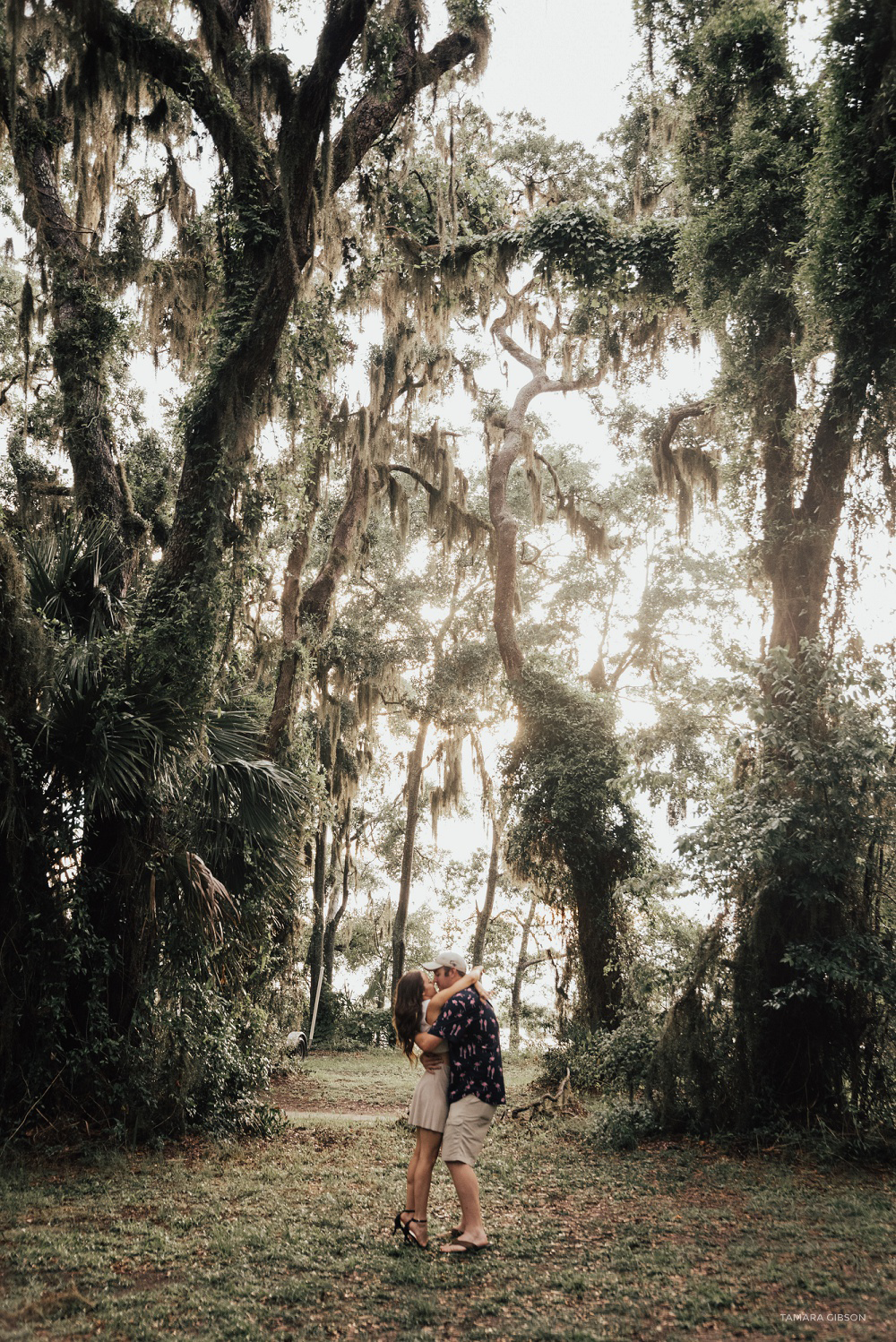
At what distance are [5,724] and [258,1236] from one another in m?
3.60

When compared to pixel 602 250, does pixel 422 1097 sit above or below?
below

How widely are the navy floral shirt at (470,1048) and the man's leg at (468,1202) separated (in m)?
0.30

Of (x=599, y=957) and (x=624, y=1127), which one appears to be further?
(x=599, y=957)

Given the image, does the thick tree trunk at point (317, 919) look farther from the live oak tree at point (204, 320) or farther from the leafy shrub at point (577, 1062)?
the live oak tree at point (204, 320)

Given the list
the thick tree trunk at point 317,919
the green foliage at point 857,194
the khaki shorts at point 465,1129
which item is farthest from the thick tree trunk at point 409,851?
the khaki shorts at point 465,1129

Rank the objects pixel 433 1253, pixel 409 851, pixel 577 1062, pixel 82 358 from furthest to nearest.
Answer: pixel 409 851, pixel 577 1062, pixel 82 358, pixel 433 1253

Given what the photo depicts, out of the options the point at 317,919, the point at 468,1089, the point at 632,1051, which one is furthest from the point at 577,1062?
the point at 317,919

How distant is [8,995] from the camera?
6.06m

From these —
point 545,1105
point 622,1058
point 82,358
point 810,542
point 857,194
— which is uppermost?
point 857,194

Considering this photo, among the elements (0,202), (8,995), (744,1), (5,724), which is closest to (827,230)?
(744,1)

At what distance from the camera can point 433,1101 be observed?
14.5 feet

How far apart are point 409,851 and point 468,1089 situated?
1567 cm

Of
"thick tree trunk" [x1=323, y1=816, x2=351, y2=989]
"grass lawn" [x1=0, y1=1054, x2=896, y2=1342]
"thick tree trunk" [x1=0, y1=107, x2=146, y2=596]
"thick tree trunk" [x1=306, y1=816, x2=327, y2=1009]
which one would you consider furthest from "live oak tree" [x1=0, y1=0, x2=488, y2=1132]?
"thick tree trunk" [x1=323, y1=816, x2=351, y2=989]

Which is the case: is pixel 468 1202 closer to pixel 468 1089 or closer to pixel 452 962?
pixel 468 1089
